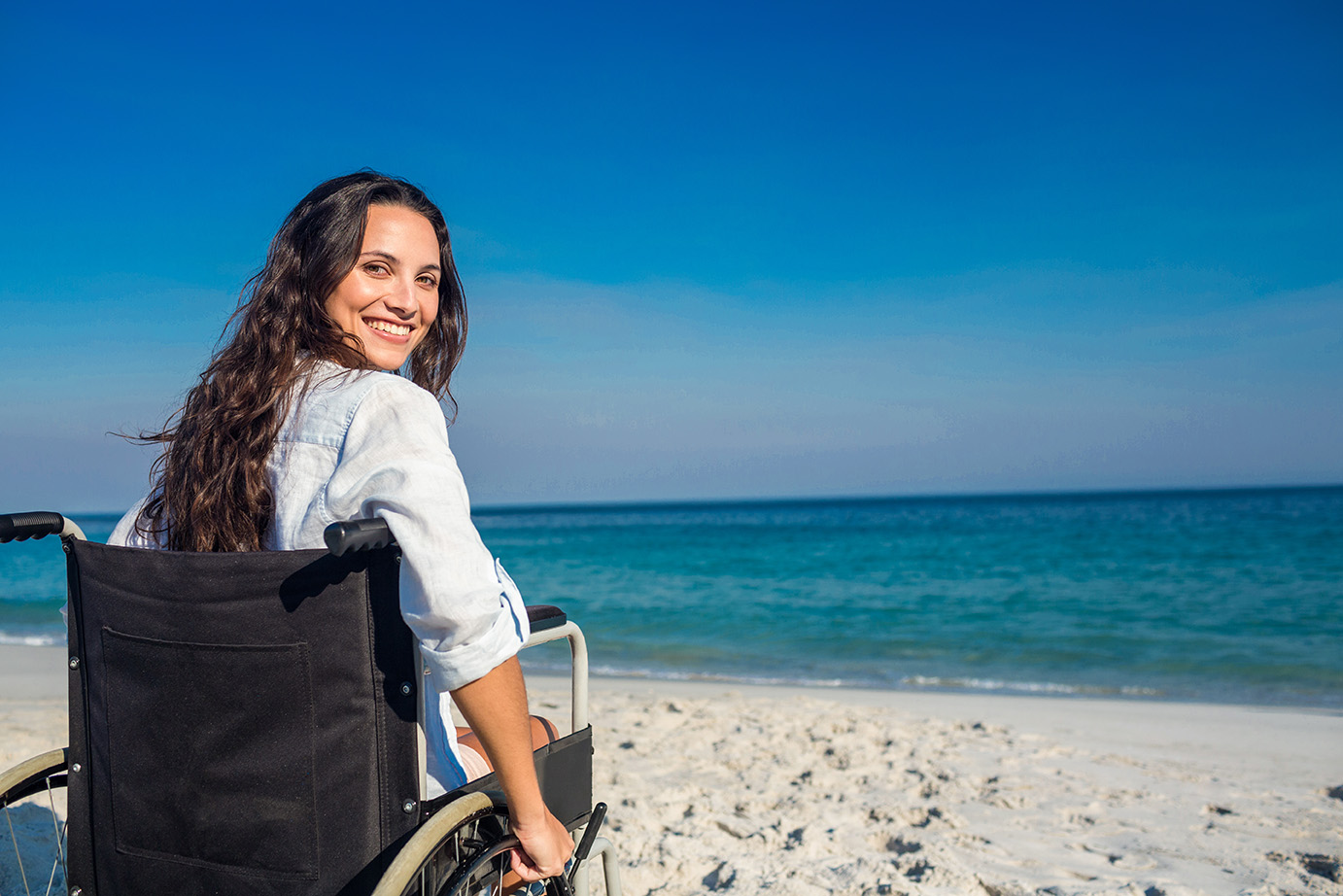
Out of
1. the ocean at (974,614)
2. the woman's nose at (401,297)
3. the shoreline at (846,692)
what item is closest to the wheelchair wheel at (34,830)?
the woman's nose at (401,297)

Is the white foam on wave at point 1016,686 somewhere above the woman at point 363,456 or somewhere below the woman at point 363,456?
below

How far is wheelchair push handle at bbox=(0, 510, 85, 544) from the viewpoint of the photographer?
4.25 ft

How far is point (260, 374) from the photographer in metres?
1.23

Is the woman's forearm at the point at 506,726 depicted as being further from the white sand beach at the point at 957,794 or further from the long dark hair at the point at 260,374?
the white sand beach at the point at 957,794

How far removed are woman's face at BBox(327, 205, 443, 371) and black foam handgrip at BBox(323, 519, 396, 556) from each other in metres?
0.49

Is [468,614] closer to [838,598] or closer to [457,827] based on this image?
[457,827]

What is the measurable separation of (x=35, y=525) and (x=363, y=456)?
25.7 inches

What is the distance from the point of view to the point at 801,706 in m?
4.76

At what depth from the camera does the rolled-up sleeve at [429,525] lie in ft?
3.31

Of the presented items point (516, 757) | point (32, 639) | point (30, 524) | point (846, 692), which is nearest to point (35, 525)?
point (30, 524)

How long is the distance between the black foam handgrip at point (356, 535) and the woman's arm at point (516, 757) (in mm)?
224

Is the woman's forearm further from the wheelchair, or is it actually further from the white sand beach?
the white sand beach

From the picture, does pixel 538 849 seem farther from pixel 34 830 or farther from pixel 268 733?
pixel 34 830

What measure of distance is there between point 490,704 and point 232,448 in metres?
0.49
